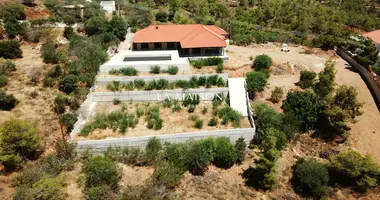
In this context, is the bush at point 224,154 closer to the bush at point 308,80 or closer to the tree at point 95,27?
the bush at point 308,80

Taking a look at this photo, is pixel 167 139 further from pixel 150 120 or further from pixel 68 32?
pixel 68 32

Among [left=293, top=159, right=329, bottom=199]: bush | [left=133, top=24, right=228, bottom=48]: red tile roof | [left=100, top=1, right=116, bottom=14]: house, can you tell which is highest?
[left=100, top=1, right=116, bottom=14]: house

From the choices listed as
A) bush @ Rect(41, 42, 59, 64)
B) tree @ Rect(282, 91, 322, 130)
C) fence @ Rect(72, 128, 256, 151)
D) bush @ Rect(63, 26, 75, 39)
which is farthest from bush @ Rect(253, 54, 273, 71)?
bush @ Rect(63, 26, 75, 39)

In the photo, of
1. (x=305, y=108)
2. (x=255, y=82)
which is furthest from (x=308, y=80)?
(x=255, y=82)

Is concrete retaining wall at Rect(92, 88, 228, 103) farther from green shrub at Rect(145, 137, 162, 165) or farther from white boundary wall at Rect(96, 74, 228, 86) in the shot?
green shrub at Rect(145, 137, 162, 165)

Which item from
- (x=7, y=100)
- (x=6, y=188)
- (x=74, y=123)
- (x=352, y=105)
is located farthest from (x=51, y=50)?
(x=352, y=105)

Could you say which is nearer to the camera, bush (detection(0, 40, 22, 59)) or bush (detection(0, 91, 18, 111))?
bush (detection(0, 91, 18, 111))
